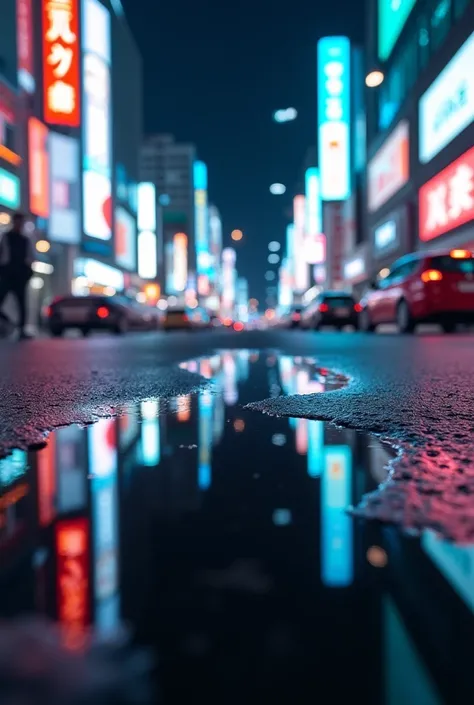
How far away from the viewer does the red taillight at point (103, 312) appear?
56.7ft

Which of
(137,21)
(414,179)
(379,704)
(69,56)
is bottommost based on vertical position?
(379,704)

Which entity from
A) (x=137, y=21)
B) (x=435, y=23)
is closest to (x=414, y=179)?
(x=435, y=23)

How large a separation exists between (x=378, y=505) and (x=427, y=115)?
78.3ft

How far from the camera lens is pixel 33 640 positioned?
0.70 metres

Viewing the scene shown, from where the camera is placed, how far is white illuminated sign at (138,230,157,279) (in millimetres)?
65062

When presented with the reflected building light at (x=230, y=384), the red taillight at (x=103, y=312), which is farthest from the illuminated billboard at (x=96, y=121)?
the reflected building light at (x=230, y=384)

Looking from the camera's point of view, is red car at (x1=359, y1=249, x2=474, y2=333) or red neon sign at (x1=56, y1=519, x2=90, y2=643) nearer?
red neon sign at (x1=56, y1=519, x2=90, y2=643)

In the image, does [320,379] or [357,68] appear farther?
[357,68]

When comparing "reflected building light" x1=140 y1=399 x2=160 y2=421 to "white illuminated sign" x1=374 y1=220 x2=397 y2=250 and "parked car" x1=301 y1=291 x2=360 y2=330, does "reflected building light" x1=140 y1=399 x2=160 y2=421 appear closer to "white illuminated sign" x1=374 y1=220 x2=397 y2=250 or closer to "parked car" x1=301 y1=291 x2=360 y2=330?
"parked car" x1=301 y1=291 x2=360 y2=330

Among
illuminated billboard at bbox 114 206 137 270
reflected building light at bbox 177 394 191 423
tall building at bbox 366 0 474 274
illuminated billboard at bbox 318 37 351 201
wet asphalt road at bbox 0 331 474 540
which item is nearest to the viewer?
wet asphalt road at bbox 0 331 474 540

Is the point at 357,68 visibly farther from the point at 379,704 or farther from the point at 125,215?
the point at 379,704

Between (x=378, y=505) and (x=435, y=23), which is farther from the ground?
(x=435, y=23)

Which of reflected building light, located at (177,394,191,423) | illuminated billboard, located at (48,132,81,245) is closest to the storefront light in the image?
illuminated billboard, located at (48,132,81,245)

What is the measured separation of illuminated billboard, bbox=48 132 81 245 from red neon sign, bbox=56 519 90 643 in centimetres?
3217
